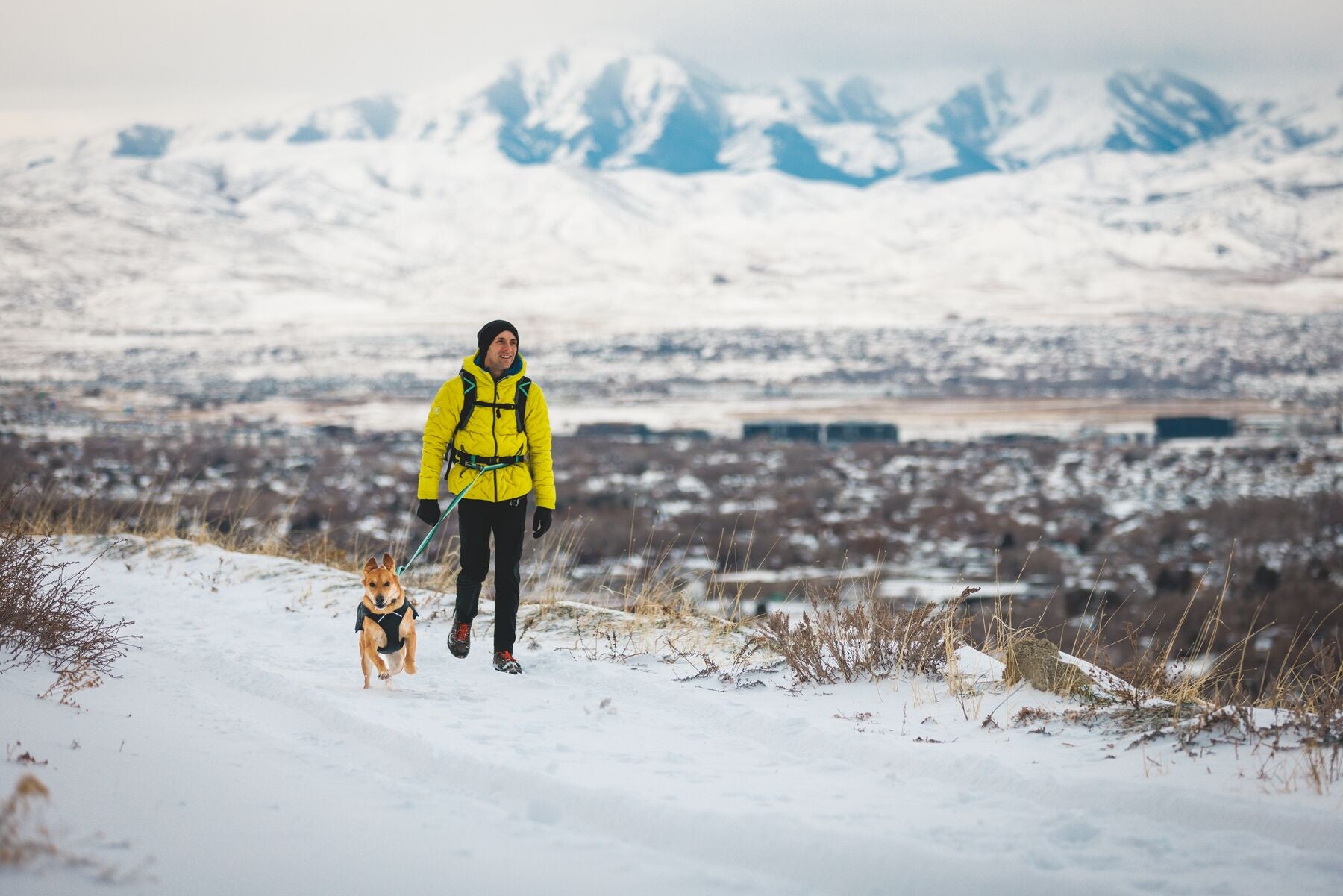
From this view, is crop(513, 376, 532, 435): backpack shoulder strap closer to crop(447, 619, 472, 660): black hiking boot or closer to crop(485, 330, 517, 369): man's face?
crop(485, 330, 517, 369): man's face

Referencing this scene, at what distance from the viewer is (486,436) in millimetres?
5738

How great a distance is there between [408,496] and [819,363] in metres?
73.6

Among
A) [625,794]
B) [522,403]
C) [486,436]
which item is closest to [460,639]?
[486,436]

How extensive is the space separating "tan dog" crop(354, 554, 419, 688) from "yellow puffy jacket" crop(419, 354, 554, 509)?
435 mm

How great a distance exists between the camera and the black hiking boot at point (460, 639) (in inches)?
242

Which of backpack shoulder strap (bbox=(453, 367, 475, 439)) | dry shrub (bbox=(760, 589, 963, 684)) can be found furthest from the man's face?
dry shrub (bbox=(760, 589, 963, 684))

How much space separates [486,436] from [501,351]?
→ 41 cm

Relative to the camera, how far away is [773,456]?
57.2 metres

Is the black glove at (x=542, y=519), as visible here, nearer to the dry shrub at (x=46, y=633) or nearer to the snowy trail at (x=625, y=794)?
the snowy trail at (x=625, y=794)

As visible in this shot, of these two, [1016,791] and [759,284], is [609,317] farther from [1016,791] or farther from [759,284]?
[1016,791]

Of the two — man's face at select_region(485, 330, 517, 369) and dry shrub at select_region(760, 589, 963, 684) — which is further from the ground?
man's face at select_region(485, 330, 517, 369)

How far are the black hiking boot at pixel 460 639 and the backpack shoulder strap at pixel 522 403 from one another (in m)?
1.08

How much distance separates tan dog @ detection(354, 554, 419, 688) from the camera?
17.8ft

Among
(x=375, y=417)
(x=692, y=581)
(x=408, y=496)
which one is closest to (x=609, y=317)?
(x=375, y=417)
